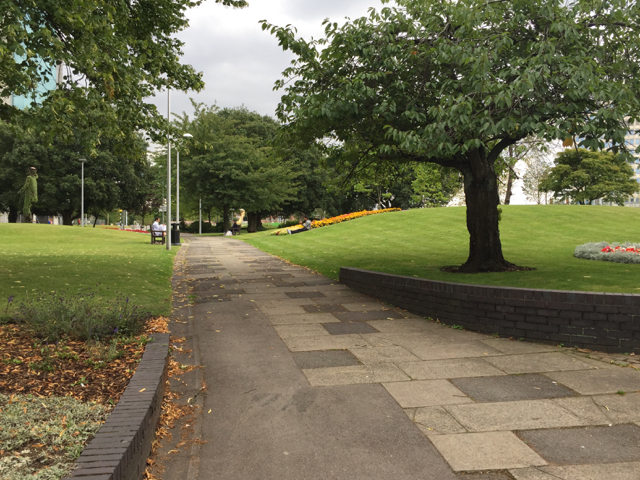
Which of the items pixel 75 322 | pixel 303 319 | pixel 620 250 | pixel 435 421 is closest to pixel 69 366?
pixel 75 322

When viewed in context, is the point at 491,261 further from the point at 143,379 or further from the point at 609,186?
the point at 609,186

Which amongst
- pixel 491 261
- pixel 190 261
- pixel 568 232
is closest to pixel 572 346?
pixel 491 261

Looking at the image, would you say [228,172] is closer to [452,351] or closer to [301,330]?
[301,330]

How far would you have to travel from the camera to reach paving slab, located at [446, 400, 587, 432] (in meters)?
3.75

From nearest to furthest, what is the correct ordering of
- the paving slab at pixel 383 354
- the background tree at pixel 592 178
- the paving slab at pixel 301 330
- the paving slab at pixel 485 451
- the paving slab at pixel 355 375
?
the paving slab at pixel 485 451 → the paving slab at pixel 355 375 → the paving slab at pixel 383 354 → the paving slab at pixel 301 330 → the background tree at pixel 592 178

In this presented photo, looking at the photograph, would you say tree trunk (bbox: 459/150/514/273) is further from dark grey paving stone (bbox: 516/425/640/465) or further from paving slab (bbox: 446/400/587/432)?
dark grey paving stone (bbox: 516/425/640/465)

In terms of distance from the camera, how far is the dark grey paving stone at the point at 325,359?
211 inches

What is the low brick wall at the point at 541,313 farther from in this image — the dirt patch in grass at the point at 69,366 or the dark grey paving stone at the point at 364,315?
the dirt patch in grass at the point at 69,366

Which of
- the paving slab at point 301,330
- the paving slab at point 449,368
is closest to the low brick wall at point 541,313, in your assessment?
the paving slab at point 449,368

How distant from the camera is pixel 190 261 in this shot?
17203 millimetres

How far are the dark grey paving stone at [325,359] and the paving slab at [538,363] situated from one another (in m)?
1.65

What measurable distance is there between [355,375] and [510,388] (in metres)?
1.55

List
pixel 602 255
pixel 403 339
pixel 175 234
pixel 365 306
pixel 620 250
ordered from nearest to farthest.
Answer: pixel 403 339 → pixel 365 306 → pixel 602 255 → pixel 620 250 → pixel 175 234

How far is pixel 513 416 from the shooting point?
12.9 feet
